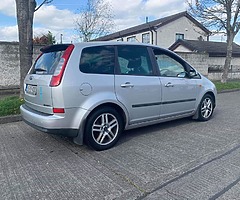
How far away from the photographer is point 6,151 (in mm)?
3668

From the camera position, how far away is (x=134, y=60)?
Result: 408 centimetres

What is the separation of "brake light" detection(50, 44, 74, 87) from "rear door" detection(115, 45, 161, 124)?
0.88 meters

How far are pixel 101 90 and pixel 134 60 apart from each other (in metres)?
0.99

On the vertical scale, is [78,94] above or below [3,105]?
above

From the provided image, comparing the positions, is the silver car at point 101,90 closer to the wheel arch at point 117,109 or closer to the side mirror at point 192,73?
the wheel arch at point 117,109

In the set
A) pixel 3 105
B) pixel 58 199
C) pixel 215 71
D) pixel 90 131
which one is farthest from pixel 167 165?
pixel 215 71

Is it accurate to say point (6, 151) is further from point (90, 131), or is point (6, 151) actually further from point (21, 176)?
point (90, 131)

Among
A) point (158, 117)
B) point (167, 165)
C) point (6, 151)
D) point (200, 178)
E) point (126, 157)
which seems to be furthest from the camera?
point (158, 117)

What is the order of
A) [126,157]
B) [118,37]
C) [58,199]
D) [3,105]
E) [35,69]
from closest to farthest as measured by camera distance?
[58,199] < [126,157] < [35,69] < [3,105] < [118,37]

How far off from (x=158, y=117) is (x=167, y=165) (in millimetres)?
1419

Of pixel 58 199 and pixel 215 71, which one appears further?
pixel 215 71

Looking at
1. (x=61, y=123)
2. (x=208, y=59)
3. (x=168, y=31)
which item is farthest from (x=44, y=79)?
(x=168, y=31)

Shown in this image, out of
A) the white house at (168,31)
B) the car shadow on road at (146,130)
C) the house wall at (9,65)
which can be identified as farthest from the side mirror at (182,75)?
the white house at (168,31)

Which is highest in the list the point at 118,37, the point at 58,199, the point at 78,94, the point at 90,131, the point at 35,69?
the point at 118,37
